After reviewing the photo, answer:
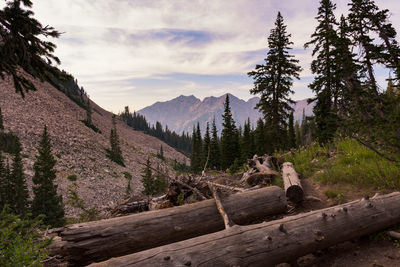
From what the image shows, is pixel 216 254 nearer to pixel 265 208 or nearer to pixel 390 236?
pixel 265 208

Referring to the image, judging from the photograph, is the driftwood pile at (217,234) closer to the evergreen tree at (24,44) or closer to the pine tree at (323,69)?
the evergreen tree at (24,44)

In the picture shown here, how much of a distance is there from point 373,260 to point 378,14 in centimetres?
1847

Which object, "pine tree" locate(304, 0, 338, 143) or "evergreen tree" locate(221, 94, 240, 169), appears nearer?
"pine tree" locate(304, 0, 338, 143)

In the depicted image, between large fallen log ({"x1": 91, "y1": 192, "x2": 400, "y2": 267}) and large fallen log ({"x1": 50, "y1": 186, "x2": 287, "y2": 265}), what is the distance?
0.93m

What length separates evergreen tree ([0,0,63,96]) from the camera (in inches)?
185

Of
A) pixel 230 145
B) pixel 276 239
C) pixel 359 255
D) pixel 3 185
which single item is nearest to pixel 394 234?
pixel 359 255

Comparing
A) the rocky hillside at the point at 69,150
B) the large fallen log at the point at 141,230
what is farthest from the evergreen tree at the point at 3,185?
the large fallen log at the point at 141,230

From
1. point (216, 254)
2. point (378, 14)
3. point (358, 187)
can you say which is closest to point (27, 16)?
point (216, 254)

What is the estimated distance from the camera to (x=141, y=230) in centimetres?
387

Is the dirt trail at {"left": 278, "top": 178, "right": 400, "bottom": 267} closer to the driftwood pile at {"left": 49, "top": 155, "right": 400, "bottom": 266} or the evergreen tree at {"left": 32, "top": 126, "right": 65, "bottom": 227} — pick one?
the driftwood pile at {"left": 49, "top": 155, "right": 400, "bottom": 266}

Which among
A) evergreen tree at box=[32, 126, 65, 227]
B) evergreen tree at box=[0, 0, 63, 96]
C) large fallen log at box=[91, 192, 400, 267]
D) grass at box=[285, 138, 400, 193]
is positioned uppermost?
evergreen tree at box=[0, 0, 63, 96]

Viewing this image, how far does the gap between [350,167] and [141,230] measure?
22.5ft

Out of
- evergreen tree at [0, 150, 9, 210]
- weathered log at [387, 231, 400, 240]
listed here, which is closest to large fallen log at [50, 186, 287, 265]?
weathered log at [387, 231, 400, 240]

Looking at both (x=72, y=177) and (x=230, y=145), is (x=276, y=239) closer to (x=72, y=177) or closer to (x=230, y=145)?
(x=230, y=145)
